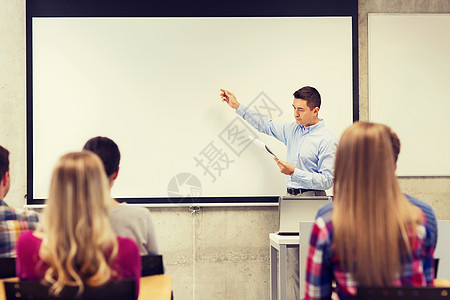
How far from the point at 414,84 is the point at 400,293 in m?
3.27

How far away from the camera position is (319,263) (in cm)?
155

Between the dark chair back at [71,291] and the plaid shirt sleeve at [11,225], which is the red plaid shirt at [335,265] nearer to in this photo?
the dark chair back at [71,291]

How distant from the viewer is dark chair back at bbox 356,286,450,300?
1410mm

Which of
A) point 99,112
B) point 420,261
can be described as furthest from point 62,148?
point 420,261

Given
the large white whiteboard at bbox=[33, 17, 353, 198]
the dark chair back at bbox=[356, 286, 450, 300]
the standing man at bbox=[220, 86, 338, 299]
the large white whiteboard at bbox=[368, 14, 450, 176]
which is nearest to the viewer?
the dark chair back at bbox=[356, 286, 450, 300]

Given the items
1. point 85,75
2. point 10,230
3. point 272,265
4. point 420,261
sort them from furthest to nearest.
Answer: point 85,75
point 272,265
point 10,230
point 420,261

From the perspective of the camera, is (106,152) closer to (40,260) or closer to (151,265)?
(151,265)

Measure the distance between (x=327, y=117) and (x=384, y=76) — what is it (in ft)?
2.04

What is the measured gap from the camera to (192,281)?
4.24 meters

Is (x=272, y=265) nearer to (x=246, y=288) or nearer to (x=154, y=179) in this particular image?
(x=246, y=288)

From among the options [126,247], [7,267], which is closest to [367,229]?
[126,247]

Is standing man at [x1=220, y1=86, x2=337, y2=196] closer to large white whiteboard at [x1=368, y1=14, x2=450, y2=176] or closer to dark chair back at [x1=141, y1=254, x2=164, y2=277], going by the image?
large white whiteboard at [x1=368, y1=14, x2=450, y2=176]

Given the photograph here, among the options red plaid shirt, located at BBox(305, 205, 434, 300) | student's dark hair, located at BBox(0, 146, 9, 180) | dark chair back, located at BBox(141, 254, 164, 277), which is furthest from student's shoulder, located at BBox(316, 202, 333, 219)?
student's dark hair, located at BBox(0, 146, 9, 180)

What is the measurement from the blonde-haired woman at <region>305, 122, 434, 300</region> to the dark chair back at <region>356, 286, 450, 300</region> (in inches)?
3.0
